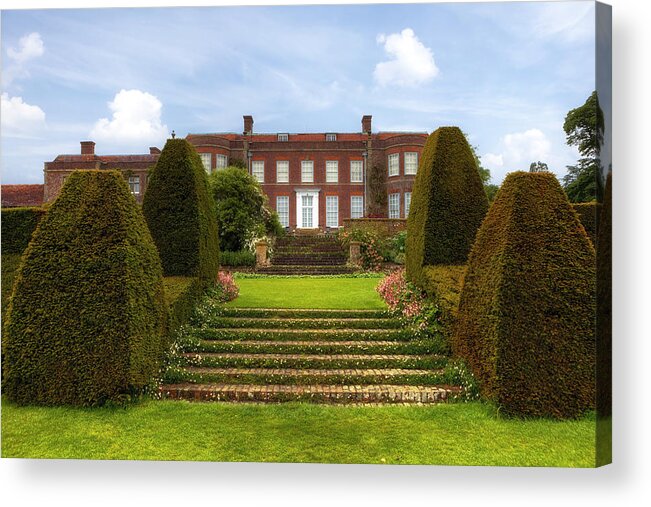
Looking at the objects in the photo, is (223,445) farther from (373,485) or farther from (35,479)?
(35,479)

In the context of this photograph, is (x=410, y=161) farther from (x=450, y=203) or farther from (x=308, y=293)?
(x=450, y=203)

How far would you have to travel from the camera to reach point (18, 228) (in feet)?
20.6

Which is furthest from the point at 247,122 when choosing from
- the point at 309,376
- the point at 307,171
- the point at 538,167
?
the point at 307,171

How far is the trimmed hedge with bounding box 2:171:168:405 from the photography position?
4848mm

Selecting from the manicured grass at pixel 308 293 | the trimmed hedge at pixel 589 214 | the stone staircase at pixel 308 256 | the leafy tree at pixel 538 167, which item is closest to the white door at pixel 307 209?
the stone staircase at pixel 308 256

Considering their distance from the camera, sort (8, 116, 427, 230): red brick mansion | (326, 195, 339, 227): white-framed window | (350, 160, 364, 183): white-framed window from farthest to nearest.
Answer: (350, 160, 364, 183): white-framed window → (326, 195, 339, 227): white-framed window → (8, 116, 427, 230): red brick mansion

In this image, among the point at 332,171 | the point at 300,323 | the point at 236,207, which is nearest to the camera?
the point at 300,323

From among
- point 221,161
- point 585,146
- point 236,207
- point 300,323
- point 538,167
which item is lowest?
point 300,323

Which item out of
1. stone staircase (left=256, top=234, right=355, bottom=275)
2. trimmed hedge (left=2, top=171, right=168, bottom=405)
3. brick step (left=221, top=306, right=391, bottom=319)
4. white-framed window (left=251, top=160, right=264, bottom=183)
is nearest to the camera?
trimmed hedge (left=2, top=171, right=168, bottom=405)

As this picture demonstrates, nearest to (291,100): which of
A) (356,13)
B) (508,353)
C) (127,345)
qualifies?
(356,13)

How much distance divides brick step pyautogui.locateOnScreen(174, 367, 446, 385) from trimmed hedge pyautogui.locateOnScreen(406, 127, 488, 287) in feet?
7.66

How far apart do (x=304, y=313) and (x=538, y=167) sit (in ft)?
13.7

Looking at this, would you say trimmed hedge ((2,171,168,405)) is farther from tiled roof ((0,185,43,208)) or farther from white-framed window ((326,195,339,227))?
white-framed window ((326,195,339,227))

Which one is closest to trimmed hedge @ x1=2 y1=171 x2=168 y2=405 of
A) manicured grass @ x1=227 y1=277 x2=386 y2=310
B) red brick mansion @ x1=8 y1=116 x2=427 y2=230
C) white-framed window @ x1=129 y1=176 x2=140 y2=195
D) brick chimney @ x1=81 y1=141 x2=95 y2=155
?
brick chimney @ x1=81 y1=141 x2=95 y2=155
